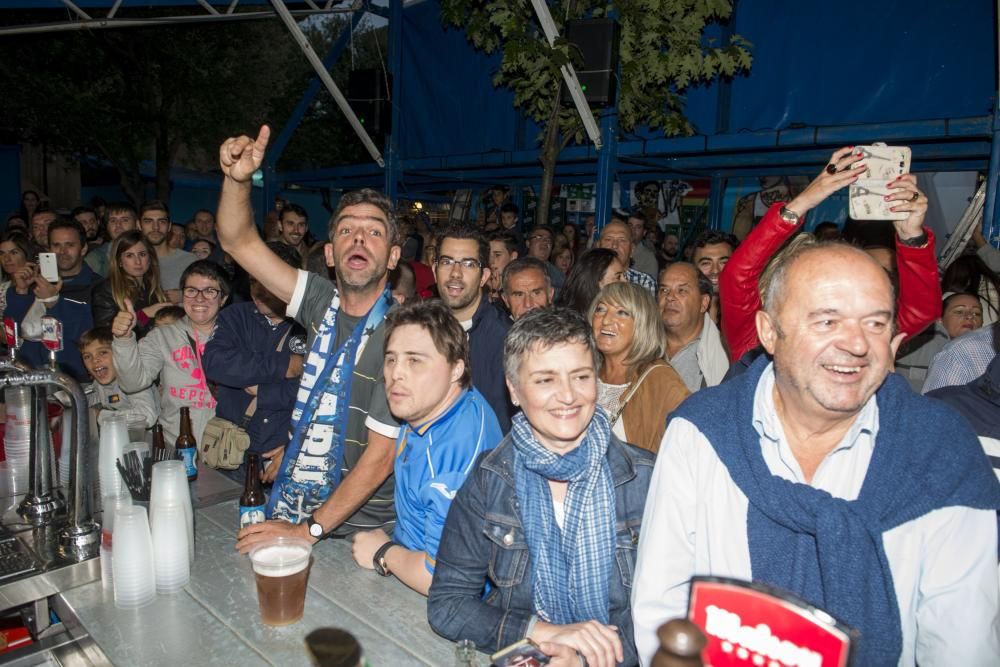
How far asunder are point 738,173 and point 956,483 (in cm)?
799

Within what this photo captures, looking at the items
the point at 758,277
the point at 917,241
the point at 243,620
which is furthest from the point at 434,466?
the point at 917,241

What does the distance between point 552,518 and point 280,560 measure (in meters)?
0.74

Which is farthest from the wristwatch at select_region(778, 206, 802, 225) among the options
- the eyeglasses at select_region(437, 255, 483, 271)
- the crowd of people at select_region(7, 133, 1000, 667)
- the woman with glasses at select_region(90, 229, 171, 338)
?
the woman with glasses at select_region(90, 229, 171, 338)

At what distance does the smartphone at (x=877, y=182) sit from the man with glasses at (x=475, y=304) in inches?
67.1

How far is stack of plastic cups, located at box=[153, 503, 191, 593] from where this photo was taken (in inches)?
73.2

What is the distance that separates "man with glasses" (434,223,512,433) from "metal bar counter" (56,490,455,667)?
1343 mm

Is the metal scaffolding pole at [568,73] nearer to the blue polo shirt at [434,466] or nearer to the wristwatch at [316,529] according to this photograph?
the blue polo shirt at [434,466]

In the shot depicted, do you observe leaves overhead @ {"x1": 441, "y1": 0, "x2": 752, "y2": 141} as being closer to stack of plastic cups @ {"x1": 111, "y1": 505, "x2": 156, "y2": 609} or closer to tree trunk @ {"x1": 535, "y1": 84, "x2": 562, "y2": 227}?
tree trunk @ {"x1": 535, "y1": 84, "x2": 562, "y2": 227}

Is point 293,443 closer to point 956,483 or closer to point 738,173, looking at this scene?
point 956,483

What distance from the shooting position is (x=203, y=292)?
3.79m

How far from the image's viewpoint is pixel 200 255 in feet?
20.9

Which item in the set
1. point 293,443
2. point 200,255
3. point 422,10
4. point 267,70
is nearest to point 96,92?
point 267,70

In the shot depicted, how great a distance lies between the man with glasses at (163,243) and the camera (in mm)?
5496

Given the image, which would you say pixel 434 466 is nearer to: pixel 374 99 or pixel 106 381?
pixel 106 381
